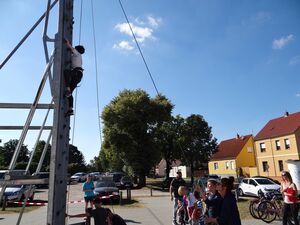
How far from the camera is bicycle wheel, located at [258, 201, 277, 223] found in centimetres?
1230

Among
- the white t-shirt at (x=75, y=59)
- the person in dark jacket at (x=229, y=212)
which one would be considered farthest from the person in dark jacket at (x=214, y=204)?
the white t-shirt at (x=75, y=59)

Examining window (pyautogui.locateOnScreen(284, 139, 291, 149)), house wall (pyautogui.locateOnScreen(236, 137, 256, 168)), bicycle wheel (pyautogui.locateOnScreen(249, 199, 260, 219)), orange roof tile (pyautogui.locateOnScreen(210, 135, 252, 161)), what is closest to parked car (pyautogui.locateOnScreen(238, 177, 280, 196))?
bicycle wheel (pyautogui.locateOnScreen(249, 199, 260, 219))

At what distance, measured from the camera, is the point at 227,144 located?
219 ft

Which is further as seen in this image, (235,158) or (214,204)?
(235,158)

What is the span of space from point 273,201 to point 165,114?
2690cm

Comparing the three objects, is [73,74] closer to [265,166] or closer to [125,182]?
[125,182]

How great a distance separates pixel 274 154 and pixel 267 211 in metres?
36.6

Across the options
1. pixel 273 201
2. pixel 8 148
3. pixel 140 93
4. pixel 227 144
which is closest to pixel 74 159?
pixel 8 148

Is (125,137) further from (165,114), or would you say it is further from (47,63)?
(47,63)

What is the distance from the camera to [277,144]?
46.2m

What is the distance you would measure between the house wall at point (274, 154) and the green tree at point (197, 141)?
7.69m

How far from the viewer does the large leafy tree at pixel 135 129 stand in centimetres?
3775

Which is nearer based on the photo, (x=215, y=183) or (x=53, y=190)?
(x=53, y=190)

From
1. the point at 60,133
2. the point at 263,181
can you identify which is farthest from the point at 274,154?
the point at 60,133
